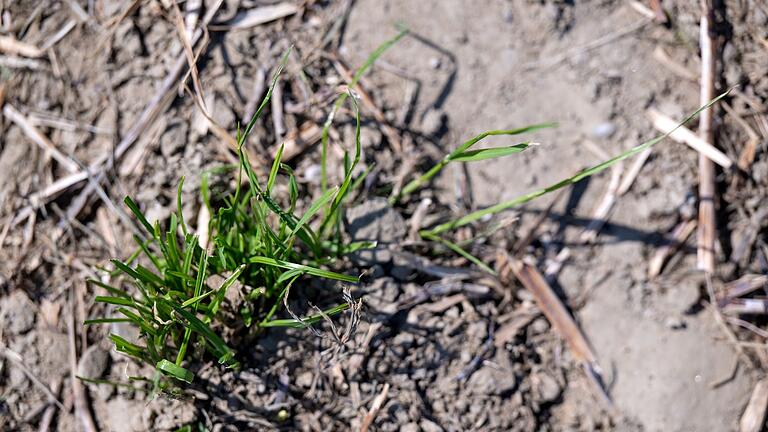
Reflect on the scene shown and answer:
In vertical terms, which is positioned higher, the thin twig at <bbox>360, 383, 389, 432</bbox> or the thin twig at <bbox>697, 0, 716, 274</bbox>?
the thin twig at <bbox>697, 0, 716, 274</bbox>

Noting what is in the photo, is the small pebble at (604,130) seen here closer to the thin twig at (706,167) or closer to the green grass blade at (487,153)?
the thin twig at (706,167)

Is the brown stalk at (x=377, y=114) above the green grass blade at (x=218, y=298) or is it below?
above

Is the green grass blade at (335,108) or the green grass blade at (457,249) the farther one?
the green grass blade at (457,249)

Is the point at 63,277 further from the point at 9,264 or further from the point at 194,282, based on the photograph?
the point at 194,282

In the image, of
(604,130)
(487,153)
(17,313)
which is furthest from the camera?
(604,130)

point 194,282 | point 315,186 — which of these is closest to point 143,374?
point 194,282

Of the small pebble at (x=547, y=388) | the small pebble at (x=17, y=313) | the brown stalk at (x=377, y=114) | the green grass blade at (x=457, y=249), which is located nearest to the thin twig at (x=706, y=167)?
the small pebble at (x=547, y=388)

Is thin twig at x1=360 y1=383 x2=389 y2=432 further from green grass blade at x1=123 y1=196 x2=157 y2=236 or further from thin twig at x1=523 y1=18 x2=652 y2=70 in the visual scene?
thin twig at x1=523 y1=18 x2=652 y2=70

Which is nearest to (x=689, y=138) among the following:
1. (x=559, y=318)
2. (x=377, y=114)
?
(x=559, y=318)

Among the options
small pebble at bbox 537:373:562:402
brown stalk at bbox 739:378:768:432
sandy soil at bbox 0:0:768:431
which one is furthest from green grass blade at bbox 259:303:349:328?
brown stalk at bbox 739:378:768:432

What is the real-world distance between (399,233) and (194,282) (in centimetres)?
76

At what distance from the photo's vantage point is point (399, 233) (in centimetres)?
238

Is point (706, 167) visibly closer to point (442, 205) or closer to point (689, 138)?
point (689, 138)

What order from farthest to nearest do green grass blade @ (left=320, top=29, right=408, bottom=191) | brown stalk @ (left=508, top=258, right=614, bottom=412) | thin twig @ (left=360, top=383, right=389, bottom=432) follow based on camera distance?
brown stalk @ (left=508, top=258, right=614, bottom=412) → thin twig @ (left=360, top=383, right=389, bottom=432) → green grass blade @ (left=320, top=29, right=408, bottom=191)
